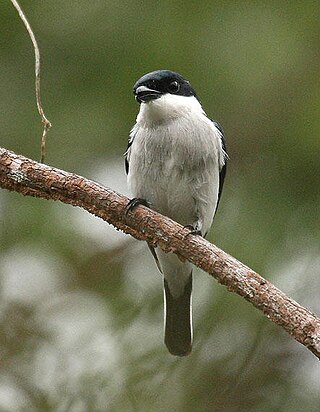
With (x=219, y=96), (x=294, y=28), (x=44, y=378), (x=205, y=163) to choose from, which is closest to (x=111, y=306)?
(x=44, y=378)

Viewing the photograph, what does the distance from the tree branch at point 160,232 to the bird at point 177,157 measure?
86 cm

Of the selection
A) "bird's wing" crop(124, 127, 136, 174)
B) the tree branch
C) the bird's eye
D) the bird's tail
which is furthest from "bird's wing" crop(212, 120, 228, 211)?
the tree branch

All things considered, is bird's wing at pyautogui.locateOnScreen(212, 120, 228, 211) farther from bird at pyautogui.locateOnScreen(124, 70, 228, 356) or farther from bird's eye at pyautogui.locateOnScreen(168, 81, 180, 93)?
bird's eye at pyautogui.locateOnScreen(168, 81, 180, 93)

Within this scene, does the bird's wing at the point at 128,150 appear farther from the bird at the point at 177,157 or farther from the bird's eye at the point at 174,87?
Result: the bird's eye at the point at 174,87

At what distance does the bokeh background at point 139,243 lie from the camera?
3699 mm

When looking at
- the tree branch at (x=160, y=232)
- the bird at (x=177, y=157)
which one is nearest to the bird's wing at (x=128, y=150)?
the bird at (x=177, y=157)

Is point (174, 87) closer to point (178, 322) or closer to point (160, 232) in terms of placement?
point (178, 322)

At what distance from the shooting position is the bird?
168 inches

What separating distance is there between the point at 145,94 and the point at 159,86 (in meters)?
0.14

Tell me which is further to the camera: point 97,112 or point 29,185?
point 97,112

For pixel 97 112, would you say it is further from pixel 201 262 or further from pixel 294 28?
pixel 201 262

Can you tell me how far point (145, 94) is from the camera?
4117 mm

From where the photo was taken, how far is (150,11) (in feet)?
13.4

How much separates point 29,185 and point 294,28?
1.39 metres
